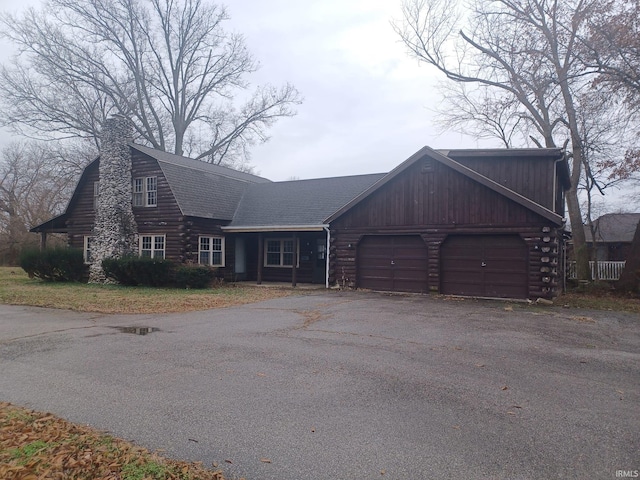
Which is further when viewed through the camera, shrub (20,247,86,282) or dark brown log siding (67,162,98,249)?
dark brown log siding (67,162,98,249)

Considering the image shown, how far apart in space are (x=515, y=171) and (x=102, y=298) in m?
15.4

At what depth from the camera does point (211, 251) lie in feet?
74.2

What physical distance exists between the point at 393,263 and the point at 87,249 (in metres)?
15.9

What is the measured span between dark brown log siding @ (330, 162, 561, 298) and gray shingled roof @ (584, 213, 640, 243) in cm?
2727

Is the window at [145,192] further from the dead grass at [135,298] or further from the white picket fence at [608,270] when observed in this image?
the white picket fence at [608,270]

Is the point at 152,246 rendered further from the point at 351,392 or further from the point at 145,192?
the point at 351,392

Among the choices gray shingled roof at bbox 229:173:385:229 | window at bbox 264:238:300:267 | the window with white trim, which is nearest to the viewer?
gray shingled roof at bbox 229:173:385:229

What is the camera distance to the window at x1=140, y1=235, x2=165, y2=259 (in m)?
22.2

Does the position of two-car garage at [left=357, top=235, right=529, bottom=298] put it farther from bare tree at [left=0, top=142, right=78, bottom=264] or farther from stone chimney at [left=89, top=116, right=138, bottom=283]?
bare tree at [left=0, top=142, right=78, bottom=264]

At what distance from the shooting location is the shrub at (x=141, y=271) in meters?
20.3

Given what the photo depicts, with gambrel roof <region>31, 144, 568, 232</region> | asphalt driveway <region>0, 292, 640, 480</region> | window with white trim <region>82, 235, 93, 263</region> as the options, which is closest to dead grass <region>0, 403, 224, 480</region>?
asphalt driveway <region>0, 292, 640, 480</region>

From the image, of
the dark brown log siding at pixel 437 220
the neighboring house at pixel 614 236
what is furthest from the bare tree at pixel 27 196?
the neighboring house at pixel 614 236

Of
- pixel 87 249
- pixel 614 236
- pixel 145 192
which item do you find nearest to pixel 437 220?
pixel 145 192

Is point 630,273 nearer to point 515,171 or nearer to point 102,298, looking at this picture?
point 515,171
